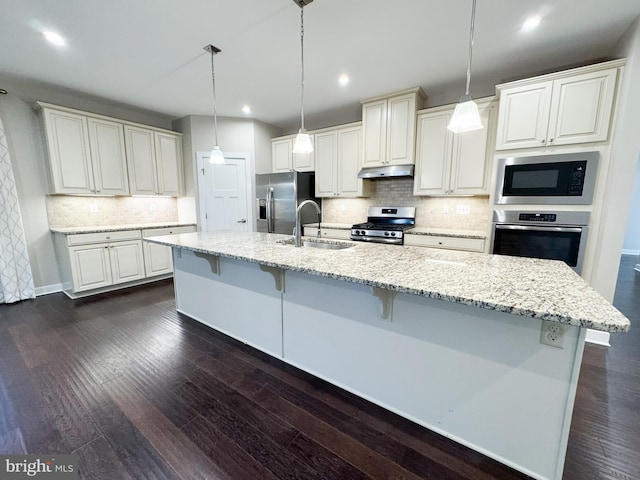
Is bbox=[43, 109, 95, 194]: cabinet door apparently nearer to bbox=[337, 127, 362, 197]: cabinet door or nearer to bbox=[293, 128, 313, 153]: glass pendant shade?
bbox=[293, 128, 313, 153]: glass pendant shade

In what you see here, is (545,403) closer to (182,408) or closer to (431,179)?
(182,408)

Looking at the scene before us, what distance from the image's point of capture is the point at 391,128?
136 inches

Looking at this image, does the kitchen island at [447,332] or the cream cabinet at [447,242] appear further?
the cream cabinet at [447,242]

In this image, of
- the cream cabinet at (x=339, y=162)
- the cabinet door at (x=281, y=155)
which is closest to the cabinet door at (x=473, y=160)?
the cream cabinet at (x=339, y=162)

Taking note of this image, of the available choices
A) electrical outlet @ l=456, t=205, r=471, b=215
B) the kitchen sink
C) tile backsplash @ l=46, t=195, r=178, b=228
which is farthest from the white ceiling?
the kitchen sink

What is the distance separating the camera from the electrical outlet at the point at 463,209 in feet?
11.1

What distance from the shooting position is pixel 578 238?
2.34m

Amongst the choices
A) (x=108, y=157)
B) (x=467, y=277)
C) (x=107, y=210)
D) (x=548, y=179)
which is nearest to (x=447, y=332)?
(x=467, y=277)

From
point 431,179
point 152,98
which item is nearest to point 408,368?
point 431,179

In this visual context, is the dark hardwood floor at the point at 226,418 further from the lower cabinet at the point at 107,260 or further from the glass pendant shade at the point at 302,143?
the glass pendant shade at the point at 302,143

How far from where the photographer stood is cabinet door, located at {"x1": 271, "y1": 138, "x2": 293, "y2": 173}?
4.55 meters

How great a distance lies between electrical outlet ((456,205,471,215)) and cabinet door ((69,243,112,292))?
4870 mm

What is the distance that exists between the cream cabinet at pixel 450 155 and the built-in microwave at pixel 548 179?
368mm

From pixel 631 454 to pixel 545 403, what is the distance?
0.76 m
